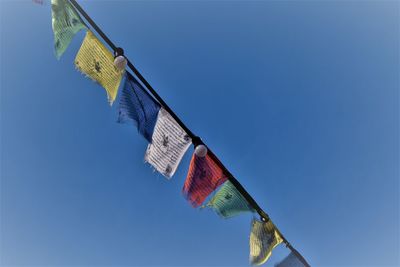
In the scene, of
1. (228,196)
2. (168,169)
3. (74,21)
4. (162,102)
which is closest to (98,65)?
(74,21)

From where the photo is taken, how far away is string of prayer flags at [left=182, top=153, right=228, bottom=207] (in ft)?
18.9

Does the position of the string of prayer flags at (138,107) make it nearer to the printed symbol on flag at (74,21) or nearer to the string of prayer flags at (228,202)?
the printed symbol on flag at (74,21)

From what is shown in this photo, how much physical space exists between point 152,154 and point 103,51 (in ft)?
6.53

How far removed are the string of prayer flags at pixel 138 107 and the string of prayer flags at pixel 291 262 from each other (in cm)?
385

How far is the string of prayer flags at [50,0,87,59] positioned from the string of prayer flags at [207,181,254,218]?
3884 mm

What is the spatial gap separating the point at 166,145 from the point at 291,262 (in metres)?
3.67

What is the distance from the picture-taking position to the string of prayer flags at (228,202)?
19.9ft

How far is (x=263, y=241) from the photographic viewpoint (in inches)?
249

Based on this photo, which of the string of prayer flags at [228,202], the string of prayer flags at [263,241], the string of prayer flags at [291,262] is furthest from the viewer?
the string of prayer flags at [291,262]

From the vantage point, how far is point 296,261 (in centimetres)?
677

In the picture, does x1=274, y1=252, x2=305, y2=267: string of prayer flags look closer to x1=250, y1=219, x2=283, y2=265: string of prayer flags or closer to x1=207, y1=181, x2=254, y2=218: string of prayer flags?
x1=250, y1=219, x2=283, y2=265: string of prayer flags

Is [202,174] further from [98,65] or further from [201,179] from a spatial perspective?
[98,65]

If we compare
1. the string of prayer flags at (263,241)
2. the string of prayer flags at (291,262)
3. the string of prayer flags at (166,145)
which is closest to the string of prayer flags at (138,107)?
the string of prayer flags at (166,145)

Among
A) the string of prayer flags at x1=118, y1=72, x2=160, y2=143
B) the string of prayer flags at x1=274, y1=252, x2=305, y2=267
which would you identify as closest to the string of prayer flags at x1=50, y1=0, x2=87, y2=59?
the string of prayer flags at x1=118, y1=72, x2=160, y2=143
